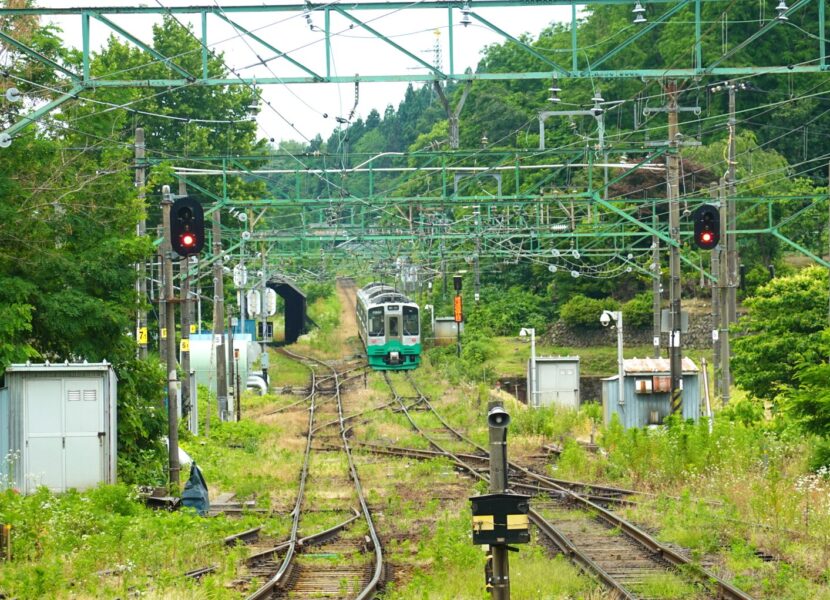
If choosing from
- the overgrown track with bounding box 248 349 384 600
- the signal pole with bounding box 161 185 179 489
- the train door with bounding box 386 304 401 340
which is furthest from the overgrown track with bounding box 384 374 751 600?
the train door with bounding box 386 304 401 340

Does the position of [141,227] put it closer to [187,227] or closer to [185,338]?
[185,338]

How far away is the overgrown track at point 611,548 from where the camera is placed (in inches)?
491

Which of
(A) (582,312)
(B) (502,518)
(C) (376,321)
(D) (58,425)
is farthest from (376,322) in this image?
(B) (502,518)

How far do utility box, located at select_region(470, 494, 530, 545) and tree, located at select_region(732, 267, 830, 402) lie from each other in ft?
76.8

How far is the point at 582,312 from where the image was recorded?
5844cm

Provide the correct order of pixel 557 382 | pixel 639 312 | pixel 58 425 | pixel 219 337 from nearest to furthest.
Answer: pixel 58 425 → pixel 219 337 → pixel 557 382 → pixel 639 312

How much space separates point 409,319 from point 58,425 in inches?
1112

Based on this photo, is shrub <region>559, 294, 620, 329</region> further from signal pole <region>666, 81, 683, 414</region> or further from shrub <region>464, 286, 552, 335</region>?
signal pole <region>666, 81, 683, 414</region>

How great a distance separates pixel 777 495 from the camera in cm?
1579

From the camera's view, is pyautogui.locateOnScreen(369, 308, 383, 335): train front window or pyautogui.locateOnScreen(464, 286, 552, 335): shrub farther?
pyautogui.locateOnScreen(464, 286, 552, 335): shrub

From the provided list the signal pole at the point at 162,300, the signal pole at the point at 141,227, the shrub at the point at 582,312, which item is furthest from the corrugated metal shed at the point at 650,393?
the shrub at the point at 582,312

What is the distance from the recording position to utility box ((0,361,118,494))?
18.3m

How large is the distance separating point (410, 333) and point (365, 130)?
103531mm

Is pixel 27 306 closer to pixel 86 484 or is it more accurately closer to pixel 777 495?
pixel 86 484
